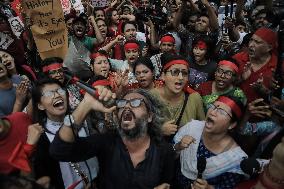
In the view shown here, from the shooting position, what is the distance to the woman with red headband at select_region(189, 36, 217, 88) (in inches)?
180

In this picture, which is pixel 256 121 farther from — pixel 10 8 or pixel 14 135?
pixel 10 8

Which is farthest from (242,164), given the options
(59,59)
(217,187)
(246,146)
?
(59,59)

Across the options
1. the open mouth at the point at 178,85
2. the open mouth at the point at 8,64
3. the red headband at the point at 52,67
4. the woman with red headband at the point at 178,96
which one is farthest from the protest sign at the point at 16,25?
the open mouth at the point at 178,85

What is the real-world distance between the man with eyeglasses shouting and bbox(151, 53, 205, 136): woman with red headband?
799 mm

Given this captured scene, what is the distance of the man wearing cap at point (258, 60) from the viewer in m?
3.82

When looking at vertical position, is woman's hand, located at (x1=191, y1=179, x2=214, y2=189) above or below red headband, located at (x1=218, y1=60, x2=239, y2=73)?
below

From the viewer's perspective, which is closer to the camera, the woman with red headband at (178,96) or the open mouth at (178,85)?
the woman with red headband at (178,96)

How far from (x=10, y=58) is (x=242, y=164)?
274cm

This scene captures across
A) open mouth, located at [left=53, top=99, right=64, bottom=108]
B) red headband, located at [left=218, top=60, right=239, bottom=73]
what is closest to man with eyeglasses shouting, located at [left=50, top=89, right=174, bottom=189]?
open mouth, located at [left=53, top=99, right=64, bottom=108]

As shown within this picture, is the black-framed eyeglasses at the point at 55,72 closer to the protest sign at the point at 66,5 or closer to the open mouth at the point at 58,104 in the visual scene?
the open mouth at the point at 58,104

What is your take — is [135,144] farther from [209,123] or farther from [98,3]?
[98,3]

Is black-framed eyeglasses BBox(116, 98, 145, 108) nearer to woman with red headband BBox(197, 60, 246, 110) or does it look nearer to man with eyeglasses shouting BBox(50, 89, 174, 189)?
man with eyeglasses shouting BBox(50, 89, 174, 189)

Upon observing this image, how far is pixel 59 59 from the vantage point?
13.5ft

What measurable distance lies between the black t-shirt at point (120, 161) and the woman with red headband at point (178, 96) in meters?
0.88
